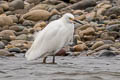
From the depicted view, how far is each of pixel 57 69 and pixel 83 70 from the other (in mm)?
579

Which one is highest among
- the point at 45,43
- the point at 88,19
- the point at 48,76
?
the point at 88,19

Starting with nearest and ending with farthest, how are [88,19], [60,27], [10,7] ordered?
[60,27]
[88,19]
[10,7]

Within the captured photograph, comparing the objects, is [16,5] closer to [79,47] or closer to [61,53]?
[79,47]

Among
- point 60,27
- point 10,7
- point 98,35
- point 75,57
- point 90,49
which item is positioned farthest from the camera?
point 10,7

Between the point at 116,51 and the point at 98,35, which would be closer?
the point at 116,51

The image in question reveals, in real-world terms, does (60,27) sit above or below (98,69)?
above

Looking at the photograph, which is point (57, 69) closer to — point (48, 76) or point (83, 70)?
point (83, 70)

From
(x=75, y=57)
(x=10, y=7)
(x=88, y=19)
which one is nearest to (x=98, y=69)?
(x=75, y=57)

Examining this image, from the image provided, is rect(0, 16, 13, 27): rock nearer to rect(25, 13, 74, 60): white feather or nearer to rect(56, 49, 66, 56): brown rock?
rect(56, 49, 66, 56): brown rock

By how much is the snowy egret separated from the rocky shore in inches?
81.8

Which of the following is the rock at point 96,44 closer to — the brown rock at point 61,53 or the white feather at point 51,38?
the brown rock at point 61,53

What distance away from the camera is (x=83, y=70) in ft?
29.5

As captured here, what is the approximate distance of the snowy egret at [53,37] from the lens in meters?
10.3

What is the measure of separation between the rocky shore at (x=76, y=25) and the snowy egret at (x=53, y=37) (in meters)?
2.08
